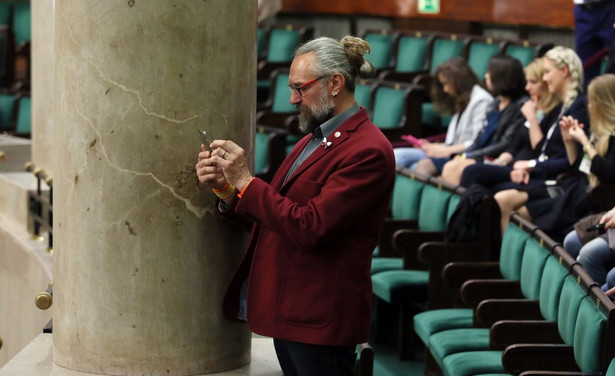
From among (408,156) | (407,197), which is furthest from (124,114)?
(408,156)

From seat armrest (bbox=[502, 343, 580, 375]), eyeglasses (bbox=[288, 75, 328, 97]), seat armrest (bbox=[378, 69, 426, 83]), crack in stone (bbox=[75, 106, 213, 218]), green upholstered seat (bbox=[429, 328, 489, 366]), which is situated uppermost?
eyeglasses (bbox=[288, 75, 328, 97])

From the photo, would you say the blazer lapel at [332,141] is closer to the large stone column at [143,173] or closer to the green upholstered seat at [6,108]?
the large stone column at [143,173]

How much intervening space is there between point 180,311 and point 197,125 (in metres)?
0.49

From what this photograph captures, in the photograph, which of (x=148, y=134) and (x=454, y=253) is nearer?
(x=148, y=134)

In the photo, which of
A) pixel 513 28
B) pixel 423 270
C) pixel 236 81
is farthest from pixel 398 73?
pixel 236 81

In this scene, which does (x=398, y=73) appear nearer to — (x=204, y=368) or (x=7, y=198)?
(x=7, y=198)

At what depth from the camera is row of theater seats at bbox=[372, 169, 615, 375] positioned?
3799mm

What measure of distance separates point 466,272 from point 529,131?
1517 millimetres

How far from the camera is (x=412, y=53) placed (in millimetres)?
9492

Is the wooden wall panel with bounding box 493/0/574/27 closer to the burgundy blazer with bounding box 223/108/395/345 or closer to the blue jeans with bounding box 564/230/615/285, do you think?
the blue jeans with bounding box 564/230/615/285

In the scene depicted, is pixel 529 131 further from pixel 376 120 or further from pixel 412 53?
pixel 412 53

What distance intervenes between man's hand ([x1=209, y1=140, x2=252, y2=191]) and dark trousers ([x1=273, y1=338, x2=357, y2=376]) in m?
0.42

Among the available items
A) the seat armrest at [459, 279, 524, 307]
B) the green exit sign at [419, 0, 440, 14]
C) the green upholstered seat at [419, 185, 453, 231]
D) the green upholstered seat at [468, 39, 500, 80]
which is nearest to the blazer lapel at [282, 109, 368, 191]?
the seat armrest at [459, 279, 524, 307]

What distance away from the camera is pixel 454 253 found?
545 centimetres
